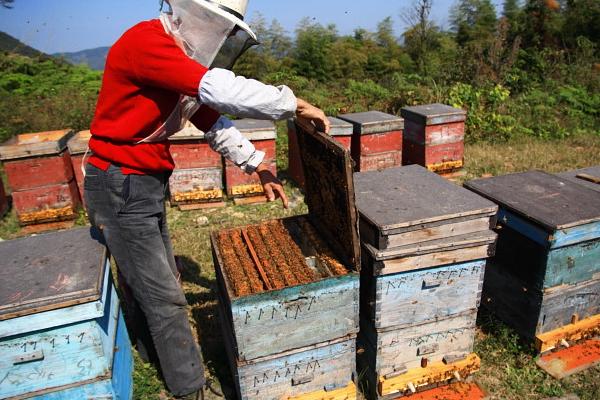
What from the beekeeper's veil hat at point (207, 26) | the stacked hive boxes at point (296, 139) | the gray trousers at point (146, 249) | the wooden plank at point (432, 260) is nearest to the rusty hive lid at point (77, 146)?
the stacked hive boxes at point (296, 139)

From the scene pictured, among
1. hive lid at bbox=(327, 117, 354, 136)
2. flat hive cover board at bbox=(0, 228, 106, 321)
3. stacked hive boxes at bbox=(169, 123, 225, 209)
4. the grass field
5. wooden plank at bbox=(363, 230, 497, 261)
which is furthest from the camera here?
hive lid at bbox=(327, 117, 354, 136)

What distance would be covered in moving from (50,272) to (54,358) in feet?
1.39

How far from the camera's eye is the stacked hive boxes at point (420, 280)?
7.43 ft

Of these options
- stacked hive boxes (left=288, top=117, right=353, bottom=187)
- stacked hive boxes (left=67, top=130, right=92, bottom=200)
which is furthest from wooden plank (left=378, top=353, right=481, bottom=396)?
stacked hive boxes (left=67, top=130, right=92, bottom=200)

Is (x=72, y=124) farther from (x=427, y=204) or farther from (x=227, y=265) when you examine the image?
(x=427, y=204)

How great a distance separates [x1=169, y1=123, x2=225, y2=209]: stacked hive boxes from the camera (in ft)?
16.6

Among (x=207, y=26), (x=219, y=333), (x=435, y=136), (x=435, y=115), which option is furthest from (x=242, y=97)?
(x=435, y=136)

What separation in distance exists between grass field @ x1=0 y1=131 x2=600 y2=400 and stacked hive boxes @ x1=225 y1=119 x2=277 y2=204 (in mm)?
189

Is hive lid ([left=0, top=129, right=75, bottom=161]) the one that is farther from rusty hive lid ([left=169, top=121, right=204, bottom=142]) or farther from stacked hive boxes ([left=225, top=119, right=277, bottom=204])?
stacked hive boxes ([left=225, top=119, right=277, bottom=204])

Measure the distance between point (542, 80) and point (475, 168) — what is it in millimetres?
6154

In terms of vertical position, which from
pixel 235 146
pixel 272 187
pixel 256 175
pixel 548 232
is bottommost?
pixel 256 175

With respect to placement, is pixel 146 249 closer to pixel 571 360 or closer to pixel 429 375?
pixel 429 375

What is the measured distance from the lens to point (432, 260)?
2.31 m

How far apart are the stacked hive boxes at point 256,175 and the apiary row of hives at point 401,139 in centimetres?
60
